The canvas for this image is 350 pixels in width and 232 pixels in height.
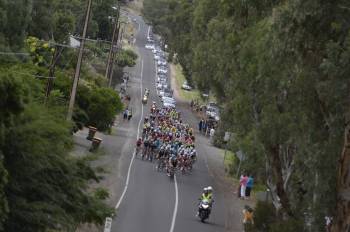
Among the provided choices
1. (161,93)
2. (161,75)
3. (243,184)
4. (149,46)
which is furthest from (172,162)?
(149,46)

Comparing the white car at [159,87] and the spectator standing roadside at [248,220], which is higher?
the spectator standing roadside at [248,220]

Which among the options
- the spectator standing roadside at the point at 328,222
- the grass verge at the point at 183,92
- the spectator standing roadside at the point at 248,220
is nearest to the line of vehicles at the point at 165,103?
the grass verge at the point at 183,92

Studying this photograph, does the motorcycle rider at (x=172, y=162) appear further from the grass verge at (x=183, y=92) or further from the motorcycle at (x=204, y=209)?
the grass verge at (x=183, y=92)

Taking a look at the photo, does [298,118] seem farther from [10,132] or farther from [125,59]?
[125,59]

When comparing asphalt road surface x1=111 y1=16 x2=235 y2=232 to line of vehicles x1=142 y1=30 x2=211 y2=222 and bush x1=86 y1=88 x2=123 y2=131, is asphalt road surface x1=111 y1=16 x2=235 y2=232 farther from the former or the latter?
bush x1=86 y1=88 x2=123 y2=131

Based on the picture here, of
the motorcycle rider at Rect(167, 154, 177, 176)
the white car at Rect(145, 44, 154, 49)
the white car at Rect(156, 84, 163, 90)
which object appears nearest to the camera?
the motorcycle rider at Rect(167, 154, 177, 176)

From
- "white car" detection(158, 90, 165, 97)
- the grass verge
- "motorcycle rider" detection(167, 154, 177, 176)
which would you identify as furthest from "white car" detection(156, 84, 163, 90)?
"motorcycle rider" detection(167, 154, 177, 176)

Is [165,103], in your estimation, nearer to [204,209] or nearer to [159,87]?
[159,87]

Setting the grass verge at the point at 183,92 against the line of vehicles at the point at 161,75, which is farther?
the grass verge at the point at 183,92

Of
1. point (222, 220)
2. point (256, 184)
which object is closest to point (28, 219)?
point (222, 220)

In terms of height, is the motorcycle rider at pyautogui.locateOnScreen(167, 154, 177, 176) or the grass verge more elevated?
the motorcycle rider at pyautogui.locateOnScreen(167, 154, 177, 176)
